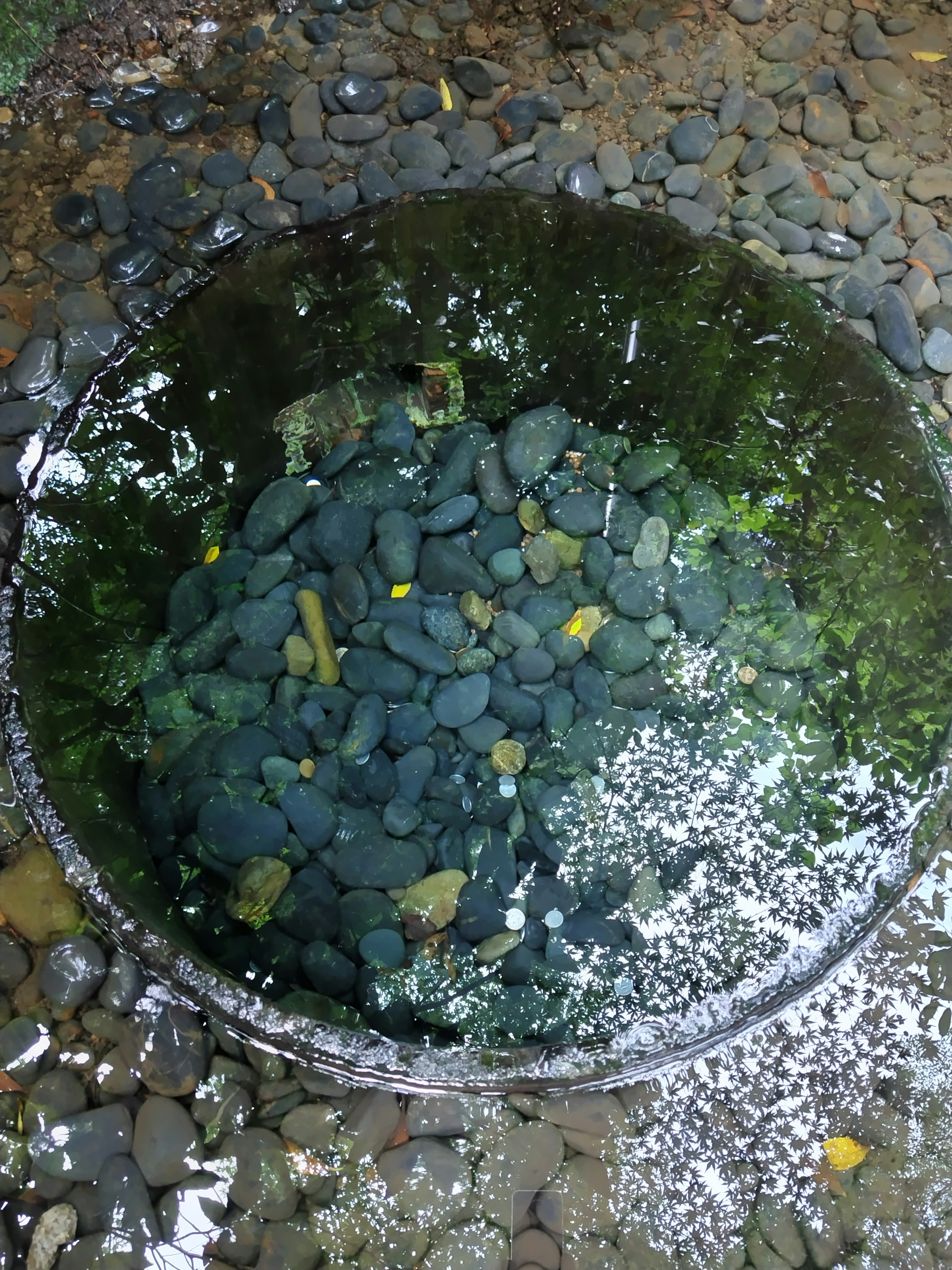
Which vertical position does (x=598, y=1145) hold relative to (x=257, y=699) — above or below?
below

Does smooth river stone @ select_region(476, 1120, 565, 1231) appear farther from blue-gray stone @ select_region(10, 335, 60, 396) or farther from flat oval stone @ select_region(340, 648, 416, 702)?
blue-gray stone @ select_region(10, 335, 60, 396)

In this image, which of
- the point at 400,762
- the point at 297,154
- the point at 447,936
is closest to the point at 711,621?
the point at 400,762

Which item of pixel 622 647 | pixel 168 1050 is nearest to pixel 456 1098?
pixel 168 1050

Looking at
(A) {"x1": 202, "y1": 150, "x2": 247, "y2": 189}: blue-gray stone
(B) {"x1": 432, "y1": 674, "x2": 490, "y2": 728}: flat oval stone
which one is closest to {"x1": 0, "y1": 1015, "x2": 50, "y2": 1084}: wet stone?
(B) {"x1": 432, "y1": 674, "x2": 490, "y2": 728}: flat oval stone

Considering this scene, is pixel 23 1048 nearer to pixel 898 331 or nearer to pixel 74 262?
pixel 74 262

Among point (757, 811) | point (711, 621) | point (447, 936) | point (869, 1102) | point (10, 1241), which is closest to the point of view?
point (10, 1241)

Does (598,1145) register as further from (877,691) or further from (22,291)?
(22,291)

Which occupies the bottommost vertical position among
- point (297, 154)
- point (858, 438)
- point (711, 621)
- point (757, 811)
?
point (757, 811)
